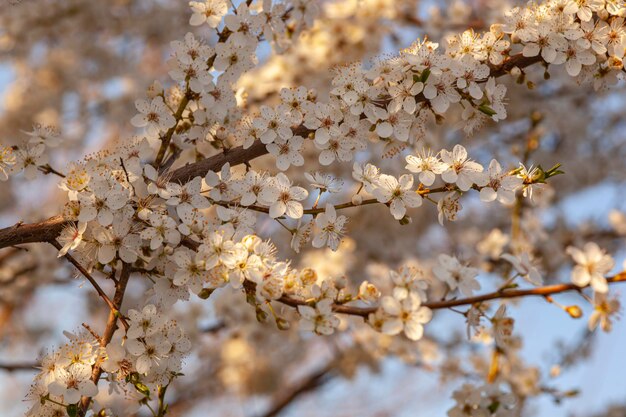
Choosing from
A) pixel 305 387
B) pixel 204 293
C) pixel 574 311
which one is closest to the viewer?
pixel 204 293

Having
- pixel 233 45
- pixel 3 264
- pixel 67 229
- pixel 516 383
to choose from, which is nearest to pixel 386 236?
pixel 516 383

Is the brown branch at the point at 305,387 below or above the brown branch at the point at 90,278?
above

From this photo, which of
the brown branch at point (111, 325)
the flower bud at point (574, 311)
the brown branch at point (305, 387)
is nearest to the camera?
the brown branch at point (111, 325)

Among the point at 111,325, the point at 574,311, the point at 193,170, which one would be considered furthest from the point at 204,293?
the point at 574,311

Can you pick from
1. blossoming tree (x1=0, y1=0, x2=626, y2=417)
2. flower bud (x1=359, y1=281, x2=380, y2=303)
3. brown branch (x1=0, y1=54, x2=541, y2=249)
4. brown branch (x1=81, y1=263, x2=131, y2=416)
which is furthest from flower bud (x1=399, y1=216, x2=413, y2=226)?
brown branch (x1=81, y1=263, x2=131, y2=416)

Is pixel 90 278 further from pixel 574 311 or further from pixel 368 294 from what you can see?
pixel 574 311

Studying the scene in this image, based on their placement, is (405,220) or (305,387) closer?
(405,220)

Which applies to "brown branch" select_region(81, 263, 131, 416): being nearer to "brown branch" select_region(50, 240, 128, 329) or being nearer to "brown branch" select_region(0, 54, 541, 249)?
"brown branch" select_region(50, 240, 128, 329)

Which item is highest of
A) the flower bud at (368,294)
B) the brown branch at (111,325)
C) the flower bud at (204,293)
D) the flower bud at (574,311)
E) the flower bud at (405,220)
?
the flower bud at (574,311)

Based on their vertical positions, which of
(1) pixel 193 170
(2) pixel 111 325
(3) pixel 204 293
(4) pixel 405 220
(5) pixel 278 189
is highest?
(4) pixel 405 220

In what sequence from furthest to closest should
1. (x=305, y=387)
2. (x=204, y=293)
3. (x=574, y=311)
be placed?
(x=305, y=387) < (x=574, y=311) < (x=204, y=293)

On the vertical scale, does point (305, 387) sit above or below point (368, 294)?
above

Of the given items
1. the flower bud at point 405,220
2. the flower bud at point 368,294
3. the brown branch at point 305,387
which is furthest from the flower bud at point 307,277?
the brown branch at point 305,387

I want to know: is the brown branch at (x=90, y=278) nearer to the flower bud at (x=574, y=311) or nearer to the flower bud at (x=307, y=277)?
the flower bud at (x=307, y=277)
